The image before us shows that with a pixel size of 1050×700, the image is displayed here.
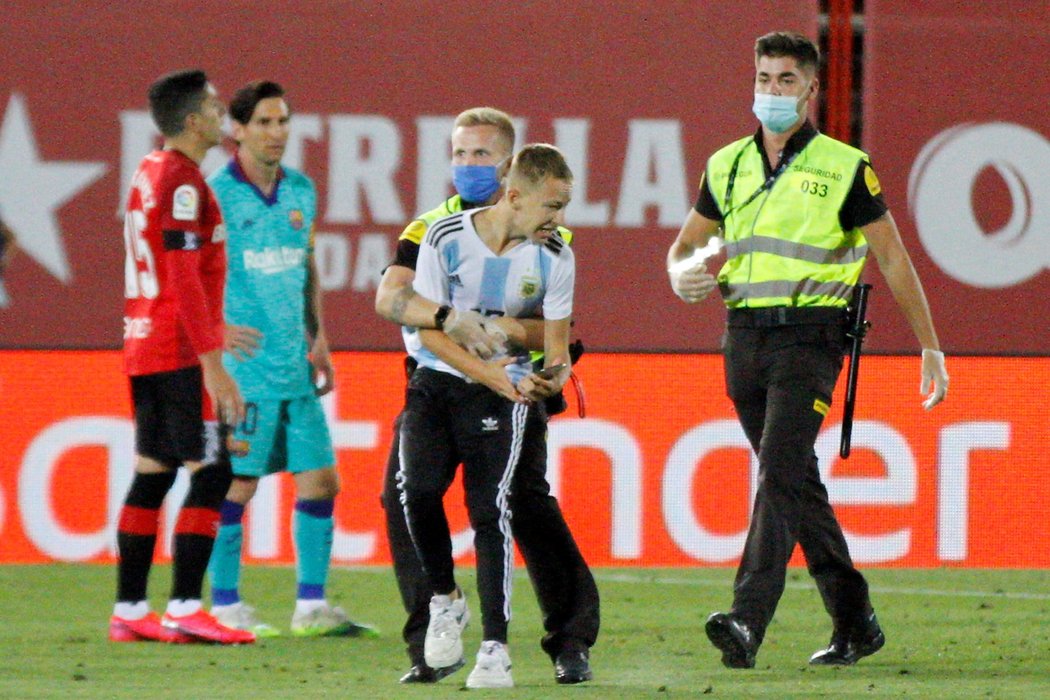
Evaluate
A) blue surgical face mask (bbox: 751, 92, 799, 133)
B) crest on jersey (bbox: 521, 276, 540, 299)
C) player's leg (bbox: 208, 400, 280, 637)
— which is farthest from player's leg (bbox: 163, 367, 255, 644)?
blue surgical face mask (bbox: 751, 92, 799, 133)

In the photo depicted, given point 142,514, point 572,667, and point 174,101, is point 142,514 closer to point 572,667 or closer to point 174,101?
point 174,101

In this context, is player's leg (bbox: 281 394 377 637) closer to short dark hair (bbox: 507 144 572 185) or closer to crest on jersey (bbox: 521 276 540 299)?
crest on jersey (bbox: 521 276 540 299)

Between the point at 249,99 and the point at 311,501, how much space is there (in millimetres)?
1304

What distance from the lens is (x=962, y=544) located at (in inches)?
348

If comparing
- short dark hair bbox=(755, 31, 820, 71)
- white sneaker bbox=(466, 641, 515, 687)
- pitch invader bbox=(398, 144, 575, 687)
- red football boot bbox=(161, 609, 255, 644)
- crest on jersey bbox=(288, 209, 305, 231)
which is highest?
short dark hair bbox=(755, 31, 820, 71)

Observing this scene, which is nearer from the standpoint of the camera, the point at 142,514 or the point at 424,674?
the point at 424,674

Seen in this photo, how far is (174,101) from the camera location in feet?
21.3

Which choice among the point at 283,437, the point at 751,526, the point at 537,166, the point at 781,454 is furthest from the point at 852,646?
the point at 283,437

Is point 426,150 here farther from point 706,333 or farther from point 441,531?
point 441,531

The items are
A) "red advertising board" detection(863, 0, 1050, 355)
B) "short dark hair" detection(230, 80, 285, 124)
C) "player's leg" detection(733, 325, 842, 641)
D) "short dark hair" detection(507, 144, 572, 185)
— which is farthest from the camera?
"red advertising board" detection(863, 0, 1050, 355)

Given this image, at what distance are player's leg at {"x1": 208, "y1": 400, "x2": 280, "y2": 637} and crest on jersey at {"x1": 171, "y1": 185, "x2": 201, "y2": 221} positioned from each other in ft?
2.47

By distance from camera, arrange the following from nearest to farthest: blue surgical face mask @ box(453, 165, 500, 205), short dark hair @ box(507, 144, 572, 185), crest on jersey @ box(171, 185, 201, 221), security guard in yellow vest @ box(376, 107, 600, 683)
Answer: short dark hair @ box(507, 144, 572, 185), security guard in yellow vest @ box(376, 107, 600, 683), blue surgical face mask @ box(453, 165, 500, 205), crest on jersey @ box(171, 185, 201, 221)

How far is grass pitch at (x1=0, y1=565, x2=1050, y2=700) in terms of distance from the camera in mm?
5344

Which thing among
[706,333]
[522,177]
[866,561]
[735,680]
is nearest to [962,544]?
[866,561]
